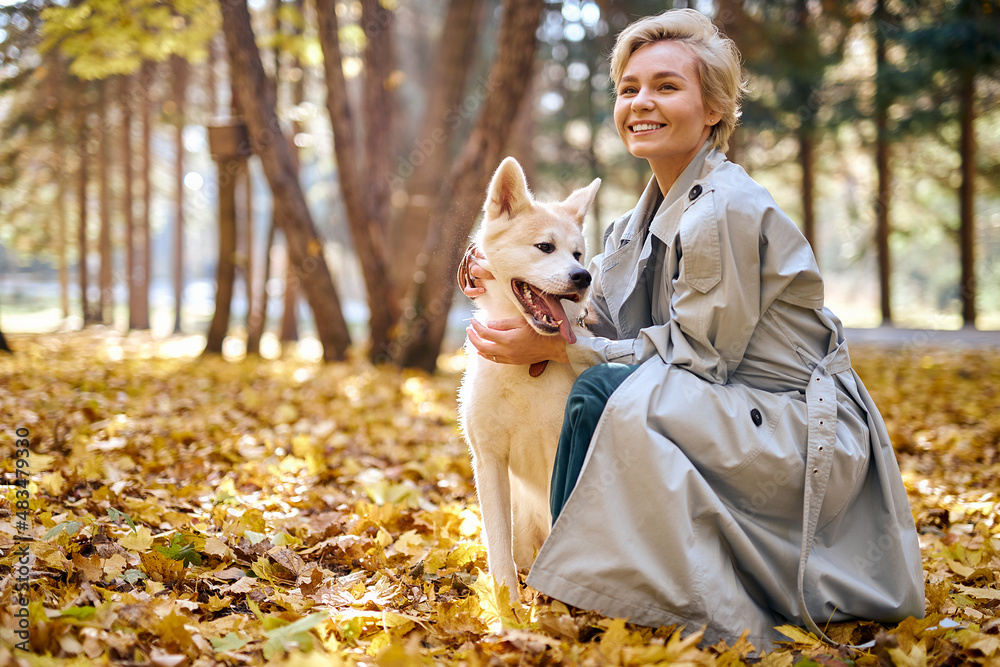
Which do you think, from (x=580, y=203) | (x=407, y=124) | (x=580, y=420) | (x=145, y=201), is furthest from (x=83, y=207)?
(x=580, y=420)

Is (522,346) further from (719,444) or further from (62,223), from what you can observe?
(62,223)

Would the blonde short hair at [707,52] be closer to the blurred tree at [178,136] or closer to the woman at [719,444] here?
the woman at [719,444]

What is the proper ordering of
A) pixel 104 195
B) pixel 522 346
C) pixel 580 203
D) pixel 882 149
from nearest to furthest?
pixel 522 346
pixel 580 203
pixel 882 149
pixel 104 195

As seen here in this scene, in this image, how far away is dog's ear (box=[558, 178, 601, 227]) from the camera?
338 centimetres

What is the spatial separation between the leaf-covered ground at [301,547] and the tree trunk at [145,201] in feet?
32.8

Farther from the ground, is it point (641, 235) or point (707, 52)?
point (707, 52)

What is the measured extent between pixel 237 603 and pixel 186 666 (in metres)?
0.56

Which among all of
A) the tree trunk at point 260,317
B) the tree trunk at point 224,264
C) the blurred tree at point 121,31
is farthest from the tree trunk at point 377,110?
the blurred tree at point 121,31

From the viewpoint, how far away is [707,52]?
281 cm

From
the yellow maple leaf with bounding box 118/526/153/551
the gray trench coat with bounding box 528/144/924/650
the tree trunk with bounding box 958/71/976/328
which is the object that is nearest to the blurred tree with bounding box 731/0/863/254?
the tree trunk with bounding box 958/71/976/328

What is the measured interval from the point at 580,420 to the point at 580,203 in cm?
139

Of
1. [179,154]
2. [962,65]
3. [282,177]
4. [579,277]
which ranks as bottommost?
[579,277]

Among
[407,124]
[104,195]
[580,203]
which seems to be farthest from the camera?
[407,124]

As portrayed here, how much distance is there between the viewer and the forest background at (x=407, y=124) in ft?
29.2
